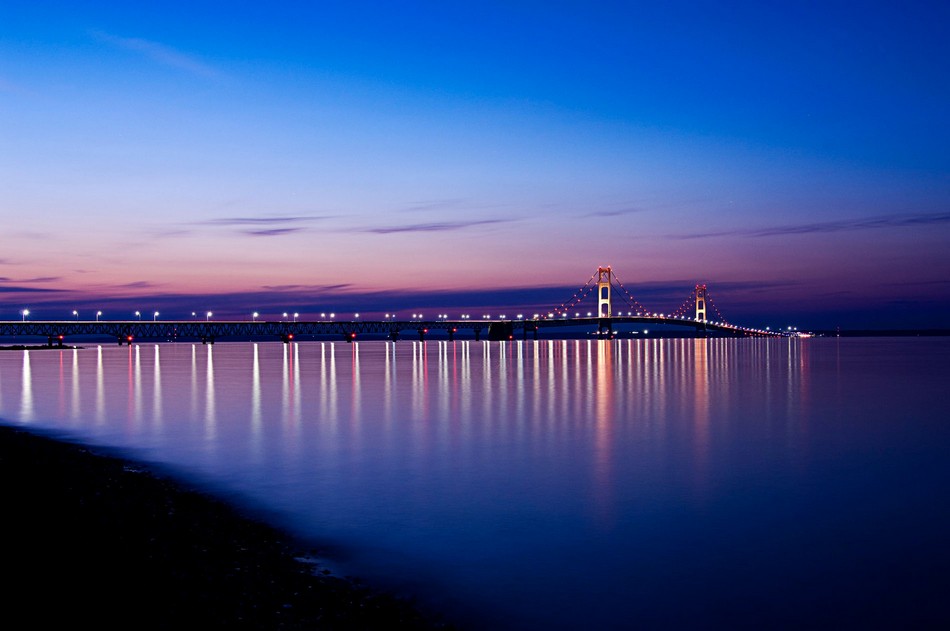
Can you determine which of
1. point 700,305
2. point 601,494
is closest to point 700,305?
point 700,305

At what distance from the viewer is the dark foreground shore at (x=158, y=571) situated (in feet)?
19.1

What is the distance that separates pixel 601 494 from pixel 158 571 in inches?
254

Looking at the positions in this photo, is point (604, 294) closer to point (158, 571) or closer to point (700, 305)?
point (700, 305)

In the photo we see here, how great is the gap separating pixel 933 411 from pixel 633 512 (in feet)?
54.9

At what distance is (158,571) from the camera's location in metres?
6.86

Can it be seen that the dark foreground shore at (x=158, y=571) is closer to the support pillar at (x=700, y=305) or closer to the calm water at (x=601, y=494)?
the calm water at (x=601, y=494)

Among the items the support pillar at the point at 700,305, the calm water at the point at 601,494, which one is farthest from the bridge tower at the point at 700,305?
the calm water at the point at 601,494

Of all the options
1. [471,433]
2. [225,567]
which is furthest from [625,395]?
[225,567]

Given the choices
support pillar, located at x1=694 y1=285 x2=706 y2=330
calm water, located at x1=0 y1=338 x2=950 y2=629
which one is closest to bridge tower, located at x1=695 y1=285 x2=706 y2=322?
support pillar, located at x1=694 y1=285 x2=706 y2=330

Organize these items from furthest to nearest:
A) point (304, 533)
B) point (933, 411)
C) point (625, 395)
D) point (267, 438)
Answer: point (625, 395)
point (933, 411)
point (267, 438)
point (304, 533)

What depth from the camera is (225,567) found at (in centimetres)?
718

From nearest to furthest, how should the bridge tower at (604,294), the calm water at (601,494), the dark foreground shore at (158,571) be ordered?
the dark foreground shore at (158,571)
the calm water at (601,494)
the bridge tower at (604,294)

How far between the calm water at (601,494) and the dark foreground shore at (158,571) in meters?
0.67

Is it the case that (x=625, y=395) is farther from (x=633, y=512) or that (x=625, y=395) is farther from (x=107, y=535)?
(x=107, y=535)
